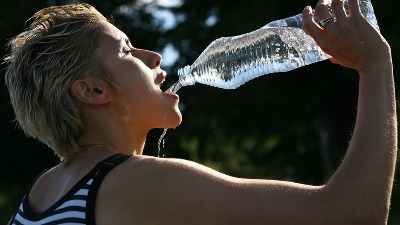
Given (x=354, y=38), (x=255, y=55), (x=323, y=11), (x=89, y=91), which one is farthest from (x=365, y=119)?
(x=255, y=55)

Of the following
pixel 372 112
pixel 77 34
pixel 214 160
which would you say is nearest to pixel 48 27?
pixel 77 34

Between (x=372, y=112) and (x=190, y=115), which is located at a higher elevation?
(x=372, y=112)

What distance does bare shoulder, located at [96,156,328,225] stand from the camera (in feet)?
7.85

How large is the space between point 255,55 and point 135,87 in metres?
0.98

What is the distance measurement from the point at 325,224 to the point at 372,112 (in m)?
0.36

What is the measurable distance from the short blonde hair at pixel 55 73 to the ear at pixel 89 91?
2cm

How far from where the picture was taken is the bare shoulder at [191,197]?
2.39 metres

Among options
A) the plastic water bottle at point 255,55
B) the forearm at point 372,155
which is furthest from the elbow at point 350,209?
the plastic water bottle at point 255,55

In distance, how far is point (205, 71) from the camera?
12.7 ft

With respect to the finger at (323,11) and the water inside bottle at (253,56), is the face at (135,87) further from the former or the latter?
the water inside bottle at (253,56)

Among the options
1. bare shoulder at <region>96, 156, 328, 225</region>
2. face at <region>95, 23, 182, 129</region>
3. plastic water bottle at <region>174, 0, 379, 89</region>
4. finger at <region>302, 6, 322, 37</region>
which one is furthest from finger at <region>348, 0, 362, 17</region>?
plastic water bottle at <region>174, 0, 379, 89</region>

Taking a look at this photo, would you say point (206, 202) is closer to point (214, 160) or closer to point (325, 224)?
point (325, 224)

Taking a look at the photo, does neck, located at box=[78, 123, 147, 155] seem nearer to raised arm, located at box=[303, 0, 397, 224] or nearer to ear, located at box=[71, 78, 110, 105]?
ear, located at box=[71, 78, 110, 105]

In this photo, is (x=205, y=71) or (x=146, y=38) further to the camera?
(x=146, y=38)
